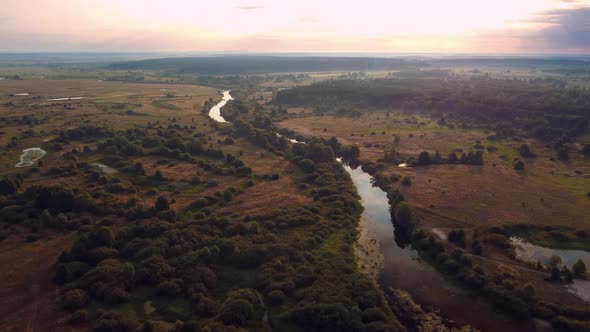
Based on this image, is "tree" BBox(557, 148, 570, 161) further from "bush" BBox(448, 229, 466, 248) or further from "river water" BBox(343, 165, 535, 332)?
"river water" BBox(343, 165, 535, 332)

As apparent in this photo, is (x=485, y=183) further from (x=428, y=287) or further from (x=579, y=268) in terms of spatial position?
(x=428, y=287)

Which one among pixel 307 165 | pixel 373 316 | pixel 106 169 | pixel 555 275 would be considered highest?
pixel 307 165

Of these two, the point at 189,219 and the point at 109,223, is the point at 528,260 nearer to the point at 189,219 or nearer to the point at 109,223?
the point at 189,219

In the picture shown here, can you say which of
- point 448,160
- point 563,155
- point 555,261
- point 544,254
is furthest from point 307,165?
point 563,155

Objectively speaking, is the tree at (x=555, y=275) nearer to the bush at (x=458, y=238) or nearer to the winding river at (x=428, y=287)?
the winding river at (x=428, y=287)

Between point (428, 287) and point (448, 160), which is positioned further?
point (448, 160)

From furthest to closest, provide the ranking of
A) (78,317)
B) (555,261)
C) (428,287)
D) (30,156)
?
(30,156), (555,261), (428,287), (78,317)

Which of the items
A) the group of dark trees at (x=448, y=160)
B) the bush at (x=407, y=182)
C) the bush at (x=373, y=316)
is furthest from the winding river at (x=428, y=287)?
the group of dark trees at (x=448, y=160)

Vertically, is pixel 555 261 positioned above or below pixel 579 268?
above

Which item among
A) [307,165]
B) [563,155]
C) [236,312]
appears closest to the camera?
[236,312]

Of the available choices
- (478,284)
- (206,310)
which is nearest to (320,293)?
(206,310)
